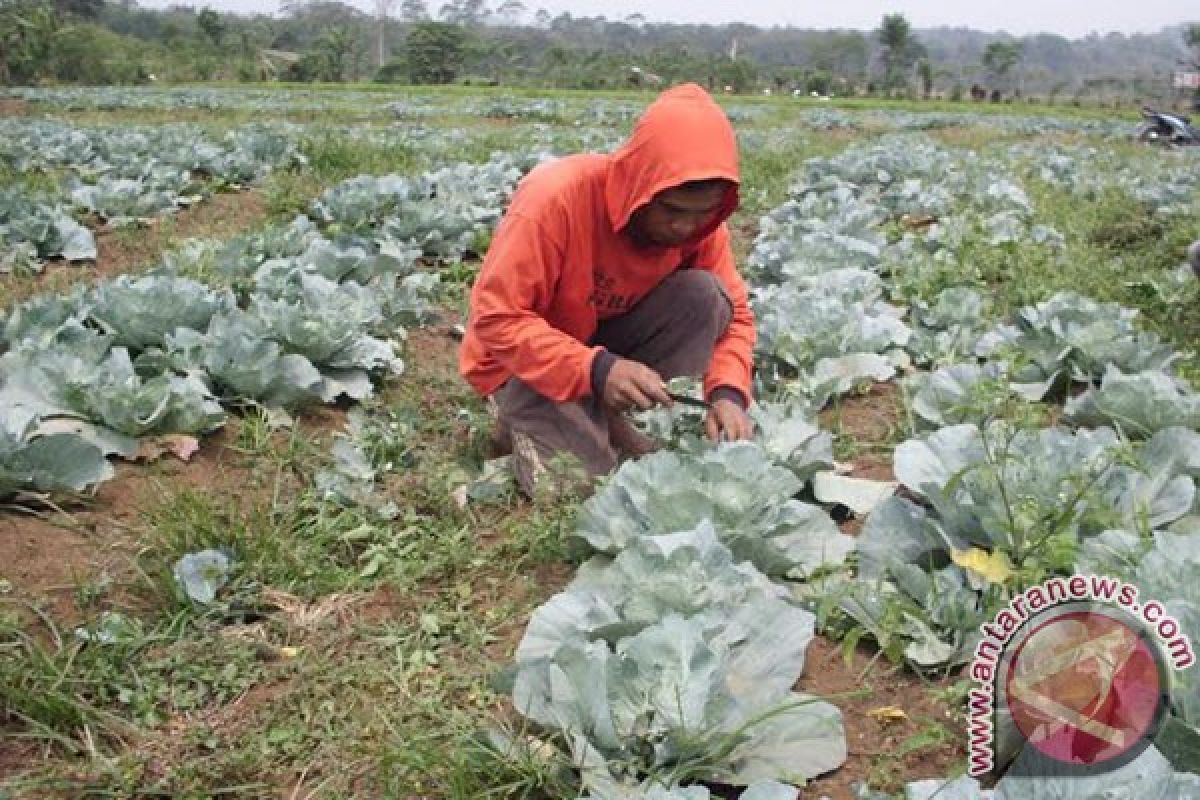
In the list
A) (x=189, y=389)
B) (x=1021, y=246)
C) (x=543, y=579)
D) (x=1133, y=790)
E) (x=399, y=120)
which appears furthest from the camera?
(x=399, y=120)

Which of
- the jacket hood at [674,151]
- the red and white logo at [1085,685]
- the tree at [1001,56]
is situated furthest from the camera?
the tree at [1001,56]

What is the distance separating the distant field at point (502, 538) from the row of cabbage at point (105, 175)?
0.42 metres

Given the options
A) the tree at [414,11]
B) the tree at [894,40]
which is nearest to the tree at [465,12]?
the tree at [414,11]

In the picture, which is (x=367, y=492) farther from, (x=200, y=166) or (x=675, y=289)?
(x=200, y=166)

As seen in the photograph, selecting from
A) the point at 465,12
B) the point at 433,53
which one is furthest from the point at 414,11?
the point at 433,53

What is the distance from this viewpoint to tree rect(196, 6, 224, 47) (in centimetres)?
5128

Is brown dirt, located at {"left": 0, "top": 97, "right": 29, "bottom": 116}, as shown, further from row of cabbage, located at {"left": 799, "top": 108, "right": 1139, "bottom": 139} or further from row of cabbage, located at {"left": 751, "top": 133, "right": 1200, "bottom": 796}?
row of cabbage, located at {"left": 751, "top": 133, "right": 1200, "bottom": 796}

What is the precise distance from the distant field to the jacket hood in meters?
0.64

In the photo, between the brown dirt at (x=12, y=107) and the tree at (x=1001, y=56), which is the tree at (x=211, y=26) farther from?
the tree at (x=1001, y=56)

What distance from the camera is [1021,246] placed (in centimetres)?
522

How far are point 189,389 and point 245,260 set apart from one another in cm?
165

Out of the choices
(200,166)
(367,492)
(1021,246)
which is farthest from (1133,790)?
(200,166)

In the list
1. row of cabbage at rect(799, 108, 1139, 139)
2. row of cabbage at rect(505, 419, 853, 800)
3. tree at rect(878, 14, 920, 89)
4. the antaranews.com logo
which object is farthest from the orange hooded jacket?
tree at rect(878, 14, 920, 89)

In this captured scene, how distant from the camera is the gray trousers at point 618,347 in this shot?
256cm
